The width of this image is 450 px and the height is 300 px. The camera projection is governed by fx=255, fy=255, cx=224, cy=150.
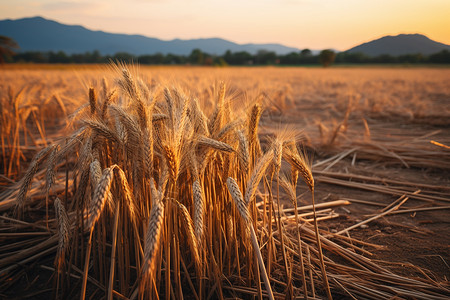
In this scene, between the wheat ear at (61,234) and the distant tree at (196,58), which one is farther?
the distant tree at (196,58)

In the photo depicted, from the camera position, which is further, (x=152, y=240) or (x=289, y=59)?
(x=289, y=59)

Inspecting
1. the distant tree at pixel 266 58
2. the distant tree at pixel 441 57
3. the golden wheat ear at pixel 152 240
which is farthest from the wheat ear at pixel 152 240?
the distant tree at pixel 266 58

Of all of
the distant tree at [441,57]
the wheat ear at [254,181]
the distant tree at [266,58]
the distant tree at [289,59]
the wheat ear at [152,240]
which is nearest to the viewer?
the wheat ear at [152,240]


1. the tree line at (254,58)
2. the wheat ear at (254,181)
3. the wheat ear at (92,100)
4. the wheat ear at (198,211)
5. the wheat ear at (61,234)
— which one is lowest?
the wheat ear at (61,234)

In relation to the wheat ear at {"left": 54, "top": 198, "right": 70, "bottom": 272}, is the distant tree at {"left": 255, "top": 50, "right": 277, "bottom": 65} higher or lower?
higher

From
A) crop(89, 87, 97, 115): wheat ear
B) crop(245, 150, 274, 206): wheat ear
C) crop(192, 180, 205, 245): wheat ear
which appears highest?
crop(89, 87, 97, 115): wheat ear

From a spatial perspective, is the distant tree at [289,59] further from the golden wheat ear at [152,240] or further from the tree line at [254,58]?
the golden wheat ear at [152,240]

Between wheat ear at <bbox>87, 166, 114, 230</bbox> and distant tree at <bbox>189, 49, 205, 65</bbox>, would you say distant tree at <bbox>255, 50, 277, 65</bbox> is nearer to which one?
distant tree at <bbox>189, 49, 205, 65</bbox>

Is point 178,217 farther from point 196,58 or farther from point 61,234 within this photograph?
point 196,58

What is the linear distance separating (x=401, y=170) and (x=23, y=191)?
3939 mm

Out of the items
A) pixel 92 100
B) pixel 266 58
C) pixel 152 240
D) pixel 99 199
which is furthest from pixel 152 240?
pixel 266 58

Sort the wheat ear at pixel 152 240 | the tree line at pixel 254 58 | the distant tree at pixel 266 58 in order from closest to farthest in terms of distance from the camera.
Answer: the wheat ear at pixel 152 240
the tree line at pixel 254 58
the distant tree at pixel 266 58

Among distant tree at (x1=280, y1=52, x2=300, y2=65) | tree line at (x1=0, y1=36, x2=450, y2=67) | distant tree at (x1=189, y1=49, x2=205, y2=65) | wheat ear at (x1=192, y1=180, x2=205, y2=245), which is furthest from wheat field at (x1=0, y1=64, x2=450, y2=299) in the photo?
distant tree at (x1=189, y1=49, x2=205, y2=65)

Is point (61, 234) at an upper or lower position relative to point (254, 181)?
lower
